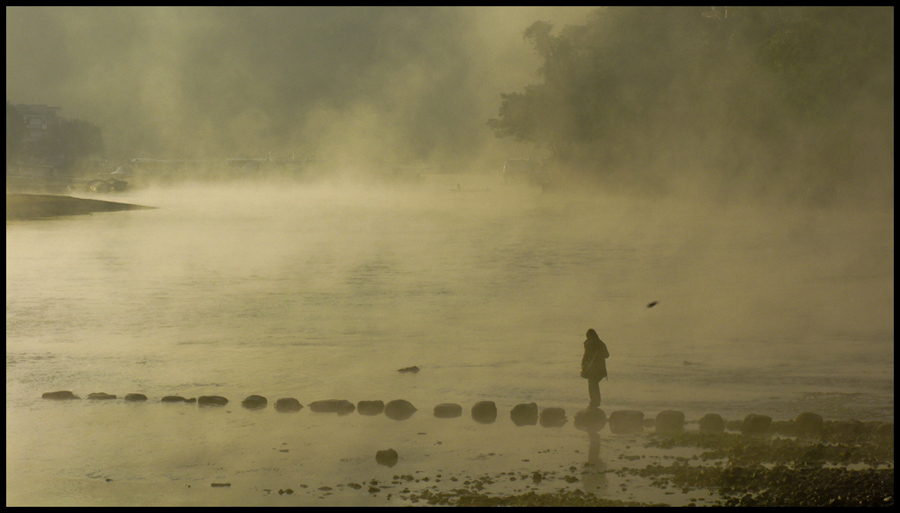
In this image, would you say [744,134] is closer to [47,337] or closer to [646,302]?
[646,302]

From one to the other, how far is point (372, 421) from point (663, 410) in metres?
2.17

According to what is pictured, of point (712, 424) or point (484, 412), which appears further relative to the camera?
point (484, 412)

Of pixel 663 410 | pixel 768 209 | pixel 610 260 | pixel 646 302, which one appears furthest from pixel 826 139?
pixel 663 410

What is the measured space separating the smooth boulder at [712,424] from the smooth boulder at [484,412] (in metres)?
1.50

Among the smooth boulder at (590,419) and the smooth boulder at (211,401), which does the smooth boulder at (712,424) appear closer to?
the smooth boulder at (590,419)

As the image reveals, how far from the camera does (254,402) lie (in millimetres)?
7746

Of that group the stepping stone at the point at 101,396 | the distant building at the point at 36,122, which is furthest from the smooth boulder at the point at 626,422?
the distant building at the point at 36,122

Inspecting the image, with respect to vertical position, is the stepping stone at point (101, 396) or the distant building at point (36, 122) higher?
the distant building at point (36, 122)

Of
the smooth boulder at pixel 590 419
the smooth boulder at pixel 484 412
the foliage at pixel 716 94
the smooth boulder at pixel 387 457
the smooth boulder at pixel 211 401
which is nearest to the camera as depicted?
the smooth boulder at pixel 387 457

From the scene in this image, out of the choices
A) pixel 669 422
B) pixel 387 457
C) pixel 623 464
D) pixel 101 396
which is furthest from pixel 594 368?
pixel 101 396

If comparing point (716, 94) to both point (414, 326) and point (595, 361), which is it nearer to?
point (414, 326)

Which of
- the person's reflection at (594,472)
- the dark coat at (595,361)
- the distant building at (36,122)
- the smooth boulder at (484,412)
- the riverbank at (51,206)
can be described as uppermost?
the distant building at (36,122)

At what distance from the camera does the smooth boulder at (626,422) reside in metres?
6.89

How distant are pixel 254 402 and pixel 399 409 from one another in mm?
1183
